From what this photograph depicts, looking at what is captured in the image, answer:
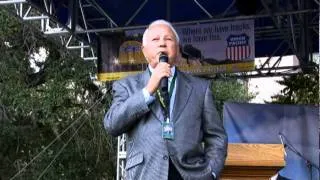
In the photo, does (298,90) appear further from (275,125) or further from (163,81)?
(163,81)

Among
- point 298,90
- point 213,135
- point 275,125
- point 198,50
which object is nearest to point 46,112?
point 298,90

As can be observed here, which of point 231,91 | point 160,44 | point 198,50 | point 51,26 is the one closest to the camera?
point 160,44

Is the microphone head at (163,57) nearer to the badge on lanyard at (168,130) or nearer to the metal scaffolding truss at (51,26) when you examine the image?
the badge on lanyard at (168,130)

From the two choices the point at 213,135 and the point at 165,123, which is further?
the point at 213,135

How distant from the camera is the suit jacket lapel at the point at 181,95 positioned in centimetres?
194

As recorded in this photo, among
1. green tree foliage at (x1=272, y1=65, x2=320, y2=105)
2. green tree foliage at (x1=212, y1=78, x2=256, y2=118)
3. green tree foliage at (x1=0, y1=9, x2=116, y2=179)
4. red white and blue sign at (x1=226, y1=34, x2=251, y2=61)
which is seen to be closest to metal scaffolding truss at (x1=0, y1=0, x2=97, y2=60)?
→ red white and blue sign at (x1=226, y1=34, x2=251, y2=61)

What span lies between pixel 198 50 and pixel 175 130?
18.4 feet

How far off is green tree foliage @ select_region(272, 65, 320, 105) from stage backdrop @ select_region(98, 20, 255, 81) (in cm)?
296

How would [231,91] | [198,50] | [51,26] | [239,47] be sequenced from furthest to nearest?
[231,91]
[51,26]
[198,50]
[239,47]

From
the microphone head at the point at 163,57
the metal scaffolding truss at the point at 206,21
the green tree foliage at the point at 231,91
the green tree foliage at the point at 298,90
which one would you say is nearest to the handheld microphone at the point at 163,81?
the microphone head at the point at 163,57

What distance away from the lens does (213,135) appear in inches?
80.0

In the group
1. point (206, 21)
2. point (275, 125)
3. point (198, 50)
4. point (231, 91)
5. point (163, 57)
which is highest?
point (206, 21)

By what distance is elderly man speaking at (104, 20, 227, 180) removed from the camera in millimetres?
1901

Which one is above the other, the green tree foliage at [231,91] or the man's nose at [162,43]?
the man's nose at [162,43]
